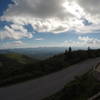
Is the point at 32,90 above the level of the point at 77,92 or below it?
below

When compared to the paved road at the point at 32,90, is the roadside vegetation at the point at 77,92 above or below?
above

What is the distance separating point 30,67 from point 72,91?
10.9 m

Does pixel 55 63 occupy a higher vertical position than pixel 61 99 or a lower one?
higher

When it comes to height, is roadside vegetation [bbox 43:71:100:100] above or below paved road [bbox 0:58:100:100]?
above

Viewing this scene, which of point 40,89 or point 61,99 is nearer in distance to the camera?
point 61,99

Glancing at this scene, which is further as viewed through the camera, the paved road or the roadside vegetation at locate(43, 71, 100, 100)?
the paved road

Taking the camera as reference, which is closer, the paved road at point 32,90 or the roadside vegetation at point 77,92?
the roadside vegetation at point 77,92

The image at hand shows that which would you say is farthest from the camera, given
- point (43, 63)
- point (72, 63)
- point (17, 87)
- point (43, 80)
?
point (72, 63)

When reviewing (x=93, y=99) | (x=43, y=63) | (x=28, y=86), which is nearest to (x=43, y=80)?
(x=28, y=86)

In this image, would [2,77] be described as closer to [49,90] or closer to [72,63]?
[49,90]

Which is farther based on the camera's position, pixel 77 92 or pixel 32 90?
pixel 32 90

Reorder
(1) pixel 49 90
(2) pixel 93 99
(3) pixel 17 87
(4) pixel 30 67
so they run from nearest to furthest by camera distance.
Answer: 1. (2) pixel 93 99
2. (1) pixel 49 90
3. (3) pixel 17 87
4. (4) pixel 30 67

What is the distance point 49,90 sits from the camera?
1569 centimetres

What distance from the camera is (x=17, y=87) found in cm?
1691
